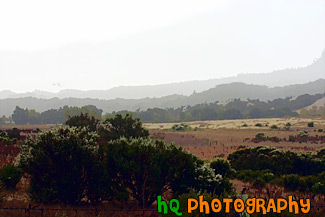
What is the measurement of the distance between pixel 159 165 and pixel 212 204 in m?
3.16

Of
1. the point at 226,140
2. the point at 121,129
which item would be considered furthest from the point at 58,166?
the point at 226,140

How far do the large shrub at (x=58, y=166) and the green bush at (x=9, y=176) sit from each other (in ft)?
5.37

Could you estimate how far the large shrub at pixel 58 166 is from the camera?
10.3 m

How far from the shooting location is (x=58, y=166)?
10.5 meters

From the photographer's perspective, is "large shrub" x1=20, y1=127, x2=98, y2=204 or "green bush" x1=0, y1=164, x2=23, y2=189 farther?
"green bush" x1=0, y1=164, x2=23, y2=189

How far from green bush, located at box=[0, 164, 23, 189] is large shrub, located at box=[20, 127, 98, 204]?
64.5 inches

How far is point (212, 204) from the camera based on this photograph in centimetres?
833

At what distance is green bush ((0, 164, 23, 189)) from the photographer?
12090 millimetres

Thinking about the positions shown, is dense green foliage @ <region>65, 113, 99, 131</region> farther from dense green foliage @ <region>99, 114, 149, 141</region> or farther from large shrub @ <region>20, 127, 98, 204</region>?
large shrub @ <region>20, 127, 98, 204</region>

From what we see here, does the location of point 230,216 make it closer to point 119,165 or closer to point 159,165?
point 159,165

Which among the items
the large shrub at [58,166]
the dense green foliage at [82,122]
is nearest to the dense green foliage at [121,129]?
the dense green foliage at [82,122]

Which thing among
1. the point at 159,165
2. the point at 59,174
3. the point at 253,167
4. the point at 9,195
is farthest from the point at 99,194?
the point at 253,167

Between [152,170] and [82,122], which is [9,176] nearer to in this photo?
[152,170]

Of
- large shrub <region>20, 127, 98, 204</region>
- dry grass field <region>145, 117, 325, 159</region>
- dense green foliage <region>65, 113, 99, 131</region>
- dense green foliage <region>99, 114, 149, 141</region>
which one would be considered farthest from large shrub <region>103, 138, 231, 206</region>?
dense green foliage <region>65, 113, 99, 131</region>
